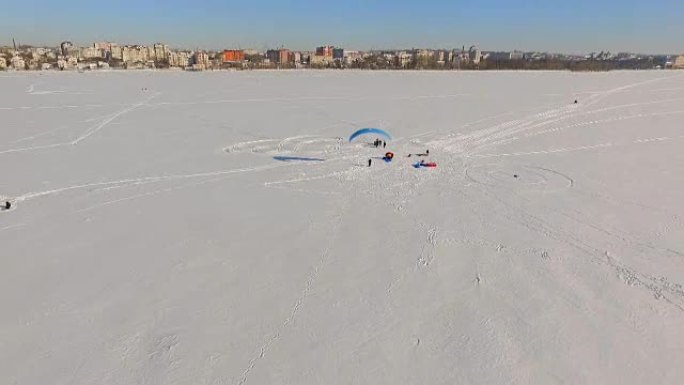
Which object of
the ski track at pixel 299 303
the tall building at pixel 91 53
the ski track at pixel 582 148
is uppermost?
the tall building at pixel 91 53

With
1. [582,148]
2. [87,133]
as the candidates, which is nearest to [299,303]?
[582,148]

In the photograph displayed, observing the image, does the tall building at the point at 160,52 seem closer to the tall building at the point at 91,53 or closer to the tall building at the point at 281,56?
the tall building at the point at 91,53

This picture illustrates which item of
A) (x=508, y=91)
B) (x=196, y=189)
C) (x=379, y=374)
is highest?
(x=508, y=91)

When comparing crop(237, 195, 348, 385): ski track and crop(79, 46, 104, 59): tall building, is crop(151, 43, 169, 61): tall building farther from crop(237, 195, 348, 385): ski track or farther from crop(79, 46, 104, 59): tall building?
crop(237, 195, 348, 385): ski track

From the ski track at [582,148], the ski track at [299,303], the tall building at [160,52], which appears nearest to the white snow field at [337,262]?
the ski track at [299,303]

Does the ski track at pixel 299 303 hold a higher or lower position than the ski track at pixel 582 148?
Answer: lower

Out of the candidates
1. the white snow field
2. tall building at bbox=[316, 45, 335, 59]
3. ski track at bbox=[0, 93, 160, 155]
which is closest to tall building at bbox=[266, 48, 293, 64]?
tall building at bbox=[316, 45, 335, 59]

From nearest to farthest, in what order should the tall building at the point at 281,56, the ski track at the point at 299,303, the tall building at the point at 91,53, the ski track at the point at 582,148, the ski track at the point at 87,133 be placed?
the ski track at the point at 299,303 < the ski track at the point at 87,133 < the ski track at the point at 582,148 < the tall building at the point at 91,53 < the tall building at the point at 281,56

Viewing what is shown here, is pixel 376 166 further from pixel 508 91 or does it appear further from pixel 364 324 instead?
pixel 508 91

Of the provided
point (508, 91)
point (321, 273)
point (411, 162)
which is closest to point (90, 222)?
point (321, 273)
